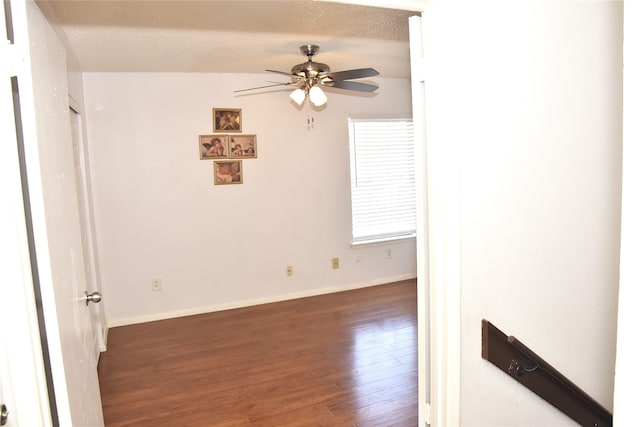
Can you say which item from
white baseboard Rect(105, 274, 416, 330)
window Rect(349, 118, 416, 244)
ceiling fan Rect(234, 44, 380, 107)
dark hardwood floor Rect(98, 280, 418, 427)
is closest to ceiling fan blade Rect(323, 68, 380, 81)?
ceiling fan Rect(234, 44, 380, 107)

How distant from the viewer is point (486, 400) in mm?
1665

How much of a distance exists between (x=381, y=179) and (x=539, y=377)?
145 inches

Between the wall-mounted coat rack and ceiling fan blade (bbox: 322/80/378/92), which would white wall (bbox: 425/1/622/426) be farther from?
ceiling fan blade (bbox: 322/80/378/92)

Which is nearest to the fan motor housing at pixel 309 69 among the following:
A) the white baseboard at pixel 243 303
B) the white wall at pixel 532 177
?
the white wall at pixel 532 177

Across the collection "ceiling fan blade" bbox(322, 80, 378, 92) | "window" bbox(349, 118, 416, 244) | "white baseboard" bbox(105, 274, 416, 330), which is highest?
"ceiling fan blade" bbox(322, 80, 378, 92)

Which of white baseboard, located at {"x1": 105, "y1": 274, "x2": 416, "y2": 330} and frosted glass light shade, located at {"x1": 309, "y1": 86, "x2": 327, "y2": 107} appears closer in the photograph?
frosted glass light shade, located at {"x1": 309, "y1": 86, "x2": 327, "y2": 107}

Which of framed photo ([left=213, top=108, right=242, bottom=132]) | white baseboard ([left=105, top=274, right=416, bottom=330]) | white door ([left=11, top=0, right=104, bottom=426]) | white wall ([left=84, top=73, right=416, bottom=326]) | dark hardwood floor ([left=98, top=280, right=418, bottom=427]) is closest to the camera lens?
white door ([left=11, top=0, right=104, bottom=426])

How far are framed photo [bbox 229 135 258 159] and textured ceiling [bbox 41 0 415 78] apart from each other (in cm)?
70

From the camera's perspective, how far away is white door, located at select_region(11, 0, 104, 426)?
1164 mm

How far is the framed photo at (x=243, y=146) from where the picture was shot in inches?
175

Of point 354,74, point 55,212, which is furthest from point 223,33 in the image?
point 55,212

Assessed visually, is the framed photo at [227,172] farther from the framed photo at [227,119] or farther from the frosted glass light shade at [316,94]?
the frosted glass light shade at [316,94]

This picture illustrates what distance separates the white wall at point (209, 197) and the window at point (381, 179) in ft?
0.47

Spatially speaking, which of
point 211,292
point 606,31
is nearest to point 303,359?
point 211,292
